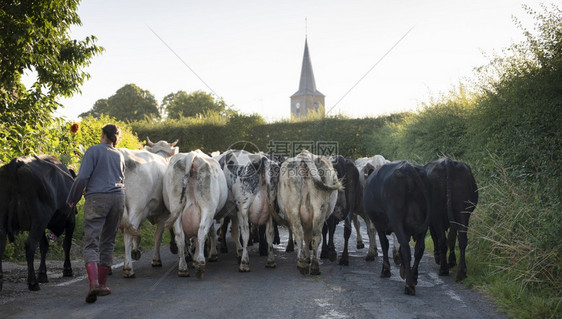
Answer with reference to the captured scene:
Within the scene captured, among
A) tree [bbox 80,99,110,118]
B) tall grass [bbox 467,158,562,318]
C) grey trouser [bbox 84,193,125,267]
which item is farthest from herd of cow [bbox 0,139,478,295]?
tree [bbox 80,99,110,118]

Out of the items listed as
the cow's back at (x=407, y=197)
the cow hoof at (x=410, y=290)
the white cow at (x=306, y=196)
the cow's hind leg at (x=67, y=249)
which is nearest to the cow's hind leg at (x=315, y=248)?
the white cow at (x=306, y=196)

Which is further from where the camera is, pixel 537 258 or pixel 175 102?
pixel 175 102

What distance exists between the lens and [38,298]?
5.53 m

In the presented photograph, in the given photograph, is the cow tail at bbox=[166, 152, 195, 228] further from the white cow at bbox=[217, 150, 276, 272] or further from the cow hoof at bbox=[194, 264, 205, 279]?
the white cow at bbox=[217, 150, 276, 272]

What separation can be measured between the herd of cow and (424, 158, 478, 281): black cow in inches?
0.6

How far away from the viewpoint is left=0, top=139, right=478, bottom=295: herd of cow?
6.21 metres

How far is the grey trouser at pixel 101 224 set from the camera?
220 inches

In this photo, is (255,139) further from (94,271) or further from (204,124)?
(94,271)

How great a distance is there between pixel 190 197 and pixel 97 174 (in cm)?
167

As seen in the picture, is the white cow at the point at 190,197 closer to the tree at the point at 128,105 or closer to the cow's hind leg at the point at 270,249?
the cow's hind leg at the point at 270,249

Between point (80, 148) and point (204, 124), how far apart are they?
13823 millimetres

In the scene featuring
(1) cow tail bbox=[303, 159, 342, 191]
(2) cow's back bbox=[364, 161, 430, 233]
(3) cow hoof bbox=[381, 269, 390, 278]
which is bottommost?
Answer: (3) cow hoof bbox=[381, 269, 390, 278]

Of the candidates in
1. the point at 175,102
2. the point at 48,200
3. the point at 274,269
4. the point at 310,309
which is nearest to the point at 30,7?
the point at 48,200

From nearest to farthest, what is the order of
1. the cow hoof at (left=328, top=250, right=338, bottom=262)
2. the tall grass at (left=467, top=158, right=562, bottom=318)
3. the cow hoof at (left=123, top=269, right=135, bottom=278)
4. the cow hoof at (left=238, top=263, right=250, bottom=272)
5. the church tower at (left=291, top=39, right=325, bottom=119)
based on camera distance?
the tall grass at (left=467, top=158, right=562, bottom=318)
the cow hoof at (left=123, top=269, right=135, bottom=278)
the cow hoof at (left=238, top=263, right=250, bottom=272)
the cow hoof at (left=328, top=250, right=338, bottom=262)
the church tower at (left=291, top=39, right=325, bottom=119)
